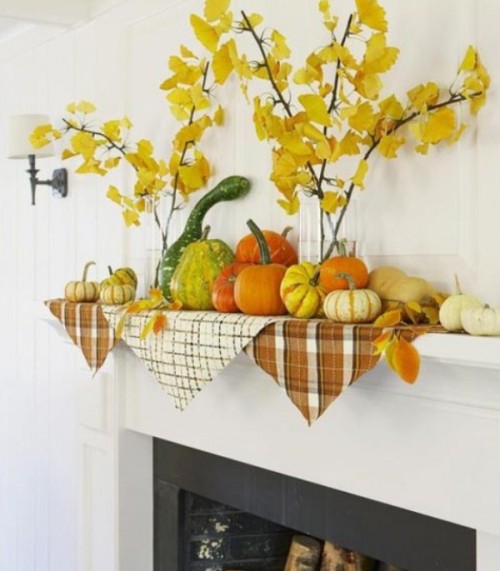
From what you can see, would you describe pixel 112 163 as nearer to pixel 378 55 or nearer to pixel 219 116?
pixel 219 116

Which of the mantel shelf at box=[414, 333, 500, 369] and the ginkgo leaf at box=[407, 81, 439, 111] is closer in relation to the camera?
the mantel shelf at box=[414, 333, 500, 369]

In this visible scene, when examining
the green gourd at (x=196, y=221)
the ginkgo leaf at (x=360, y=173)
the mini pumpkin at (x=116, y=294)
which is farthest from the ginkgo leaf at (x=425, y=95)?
the mini pumpkin at (x=116, y=294)

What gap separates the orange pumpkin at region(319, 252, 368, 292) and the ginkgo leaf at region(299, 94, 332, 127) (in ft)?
0.82

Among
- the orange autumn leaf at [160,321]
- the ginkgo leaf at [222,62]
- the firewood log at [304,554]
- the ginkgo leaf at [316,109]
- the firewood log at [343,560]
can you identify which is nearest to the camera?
the ginkgo leaf at [316,109]

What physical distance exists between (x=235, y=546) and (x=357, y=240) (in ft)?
3.36

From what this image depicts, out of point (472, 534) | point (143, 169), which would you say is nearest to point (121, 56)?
point (143, 169)

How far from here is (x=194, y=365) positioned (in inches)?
78.5

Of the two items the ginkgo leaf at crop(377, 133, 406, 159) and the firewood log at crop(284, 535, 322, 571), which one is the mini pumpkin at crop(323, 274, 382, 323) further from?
the firewood log at crop(284, 535, 322, 571)

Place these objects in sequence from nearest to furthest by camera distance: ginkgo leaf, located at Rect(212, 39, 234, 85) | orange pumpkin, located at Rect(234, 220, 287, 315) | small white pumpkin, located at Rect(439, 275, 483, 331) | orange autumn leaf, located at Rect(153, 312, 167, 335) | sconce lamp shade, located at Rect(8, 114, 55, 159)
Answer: small white pumpkin, located at Rect(439, 275, 483, 331)
orange pumpkin, located at Rect(234, 220, 287, 315)
ginkgo leaf, located at Rect(212, 39, 234, 85)
orange autumn leaf, located at Rect(153, 312, 167, 335)
sconce lamp shade, located at Rect(8, 114, 55, 159)

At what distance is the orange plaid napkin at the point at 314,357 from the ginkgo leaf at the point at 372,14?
53 cm

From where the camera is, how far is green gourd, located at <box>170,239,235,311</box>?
6.83ft

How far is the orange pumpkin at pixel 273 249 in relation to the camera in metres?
2.01

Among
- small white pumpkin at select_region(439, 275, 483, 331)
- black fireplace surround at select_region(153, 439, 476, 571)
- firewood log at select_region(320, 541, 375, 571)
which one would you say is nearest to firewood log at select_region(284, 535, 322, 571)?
firewood log at select_region(320, 541, 375, 571)

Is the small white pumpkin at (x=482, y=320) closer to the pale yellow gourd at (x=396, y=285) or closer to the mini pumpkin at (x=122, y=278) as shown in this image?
the pale yellow gourd at (x=396, y=285)
